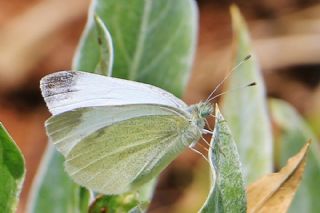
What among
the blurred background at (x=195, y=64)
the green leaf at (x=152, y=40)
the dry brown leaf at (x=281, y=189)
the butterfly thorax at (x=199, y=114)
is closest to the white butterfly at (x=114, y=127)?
the butterfly thorax at (x=199, y=114)

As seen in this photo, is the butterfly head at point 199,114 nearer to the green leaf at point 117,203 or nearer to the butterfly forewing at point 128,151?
the butterfly forewing at point 128,151

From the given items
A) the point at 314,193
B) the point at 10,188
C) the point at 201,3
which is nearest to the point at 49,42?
the point at 201,3

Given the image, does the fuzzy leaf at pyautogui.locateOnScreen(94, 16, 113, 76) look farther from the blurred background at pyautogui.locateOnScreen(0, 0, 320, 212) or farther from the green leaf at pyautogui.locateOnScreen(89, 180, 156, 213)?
the blurred background at pyautogui.locateOnScreen(0, 0, 320, 212)

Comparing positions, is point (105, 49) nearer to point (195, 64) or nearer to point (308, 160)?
point (308, 160)

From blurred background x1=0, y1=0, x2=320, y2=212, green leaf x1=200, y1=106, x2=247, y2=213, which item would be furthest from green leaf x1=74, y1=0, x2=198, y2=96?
blurred background x1=0, y1=0, x2=320, y2=212

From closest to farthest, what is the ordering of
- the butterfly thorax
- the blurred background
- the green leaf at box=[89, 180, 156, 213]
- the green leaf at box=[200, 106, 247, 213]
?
the green leaf at box=[200, 106, 247, 213] → the green leaf at box=[89, 180, 156, 213] → the butterfly thorax → the blurred background

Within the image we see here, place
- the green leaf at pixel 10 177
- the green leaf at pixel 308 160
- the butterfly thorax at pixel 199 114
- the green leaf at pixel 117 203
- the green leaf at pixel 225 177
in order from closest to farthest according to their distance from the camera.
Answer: the green leaf at pixel 225 177 → the green leaf at pixel 10 177 → the green leaf at pixel 117 203 → the butterfly thorax at pixel 199 114 → the green leaf at pixel 308 160

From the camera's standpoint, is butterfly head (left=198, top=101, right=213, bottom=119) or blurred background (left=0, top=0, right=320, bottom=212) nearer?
butterfly head (left=198, top=101, right=213, bottom=119)

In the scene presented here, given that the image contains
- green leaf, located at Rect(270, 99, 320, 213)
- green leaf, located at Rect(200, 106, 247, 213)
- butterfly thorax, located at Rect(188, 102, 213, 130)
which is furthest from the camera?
green leaf, located at Rect(270, 99, 320, 213)
